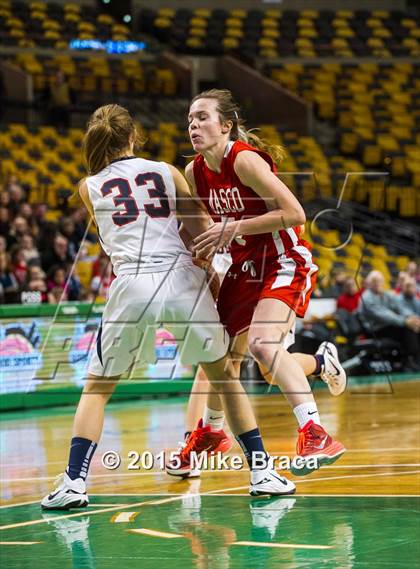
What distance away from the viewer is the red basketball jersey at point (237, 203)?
6.35 meters

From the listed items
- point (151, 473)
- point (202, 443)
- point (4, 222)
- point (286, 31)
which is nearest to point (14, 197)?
point (4, 222)

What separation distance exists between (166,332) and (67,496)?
20.7ft

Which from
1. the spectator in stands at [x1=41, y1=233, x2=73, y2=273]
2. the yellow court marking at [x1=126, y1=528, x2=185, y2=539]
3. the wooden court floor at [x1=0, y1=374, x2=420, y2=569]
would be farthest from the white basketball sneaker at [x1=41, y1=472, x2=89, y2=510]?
the spectator in stands at [x1=41, y1=233, x2=73, y2=273]

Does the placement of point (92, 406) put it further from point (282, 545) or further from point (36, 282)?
point (36, 282)

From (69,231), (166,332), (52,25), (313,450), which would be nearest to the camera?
(313,450)

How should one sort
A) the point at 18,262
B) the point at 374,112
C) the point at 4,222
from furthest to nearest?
the point at 374,112
the point at 4,222
the point at 18,262

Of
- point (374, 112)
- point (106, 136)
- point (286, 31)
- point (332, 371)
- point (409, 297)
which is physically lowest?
point (374, 112)

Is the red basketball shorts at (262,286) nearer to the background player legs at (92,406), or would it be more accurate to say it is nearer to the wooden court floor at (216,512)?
the background player legs at (92,406)

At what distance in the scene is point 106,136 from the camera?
6.34m

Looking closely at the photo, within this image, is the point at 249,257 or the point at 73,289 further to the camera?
the point at 73,289

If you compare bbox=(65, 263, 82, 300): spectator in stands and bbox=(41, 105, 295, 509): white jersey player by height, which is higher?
bbox=(41, 105, 295, 509): white jersey player

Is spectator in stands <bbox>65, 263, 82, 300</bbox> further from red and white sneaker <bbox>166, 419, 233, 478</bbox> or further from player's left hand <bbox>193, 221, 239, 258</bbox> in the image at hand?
player's left hand <bbox>193, 221, 239, 258</bbox>

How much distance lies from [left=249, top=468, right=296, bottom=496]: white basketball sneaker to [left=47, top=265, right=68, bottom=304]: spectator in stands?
704 centimetres

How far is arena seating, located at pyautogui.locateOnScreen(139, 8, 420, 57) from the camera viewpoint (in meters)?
28.4
